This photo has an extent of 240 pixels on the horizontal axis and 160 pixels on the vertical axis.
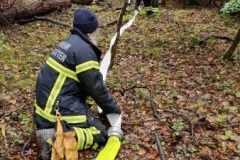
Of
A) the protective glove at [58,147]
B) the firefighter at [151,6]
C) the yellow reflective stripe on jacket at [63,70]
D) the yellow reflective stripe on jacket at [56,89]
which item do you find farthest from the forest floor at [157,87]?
the firefighter at [151,6]

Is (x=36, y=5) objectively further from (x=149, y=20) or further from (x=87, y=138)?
(x=87, y=138)

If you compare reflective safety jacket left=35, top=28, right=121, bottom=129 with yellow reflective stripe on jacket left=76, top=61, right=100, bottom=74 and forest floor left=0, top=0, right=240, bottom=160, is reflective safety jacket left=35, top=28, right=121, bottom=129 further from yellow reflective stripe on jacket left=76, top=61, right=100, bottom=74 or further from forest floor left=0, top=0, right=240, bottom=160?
forest floor left=0, top=0, right=240, bottom=160

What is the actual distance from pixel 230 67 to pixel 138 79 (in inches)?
92.9

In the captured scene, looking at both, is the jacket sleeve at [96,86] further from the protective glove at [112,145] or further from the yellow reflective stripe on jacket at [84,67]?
the protective glove at [112,145]

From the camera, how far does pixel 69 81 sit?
14.1ft

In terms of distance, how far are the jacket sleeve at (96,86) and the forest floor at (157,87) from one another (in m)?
0.74

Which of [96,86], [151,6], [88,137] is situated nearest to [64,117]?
[88,137]

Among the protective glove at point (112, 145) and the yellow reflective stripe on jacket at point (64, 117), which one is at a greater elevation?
the yellow reflective stripe on jacket at point (64, 117)

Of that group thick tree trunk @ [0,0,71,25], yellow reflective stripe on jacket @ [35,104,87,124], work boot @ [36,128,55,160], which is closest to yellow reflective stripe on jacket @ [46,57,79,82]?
yellow reflective stripe on jacket @ [35,104,87,124]

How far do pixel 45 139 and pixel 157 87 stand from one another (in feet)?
10.4

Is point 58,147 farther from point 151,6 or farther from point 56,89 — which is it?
point 151,6

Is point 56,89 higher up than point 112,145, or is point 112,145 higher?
A: point 56,89

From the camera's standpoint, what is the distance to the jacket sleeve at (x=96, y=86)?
4215 mm

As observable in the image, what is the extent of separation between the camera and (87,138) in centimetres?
439
